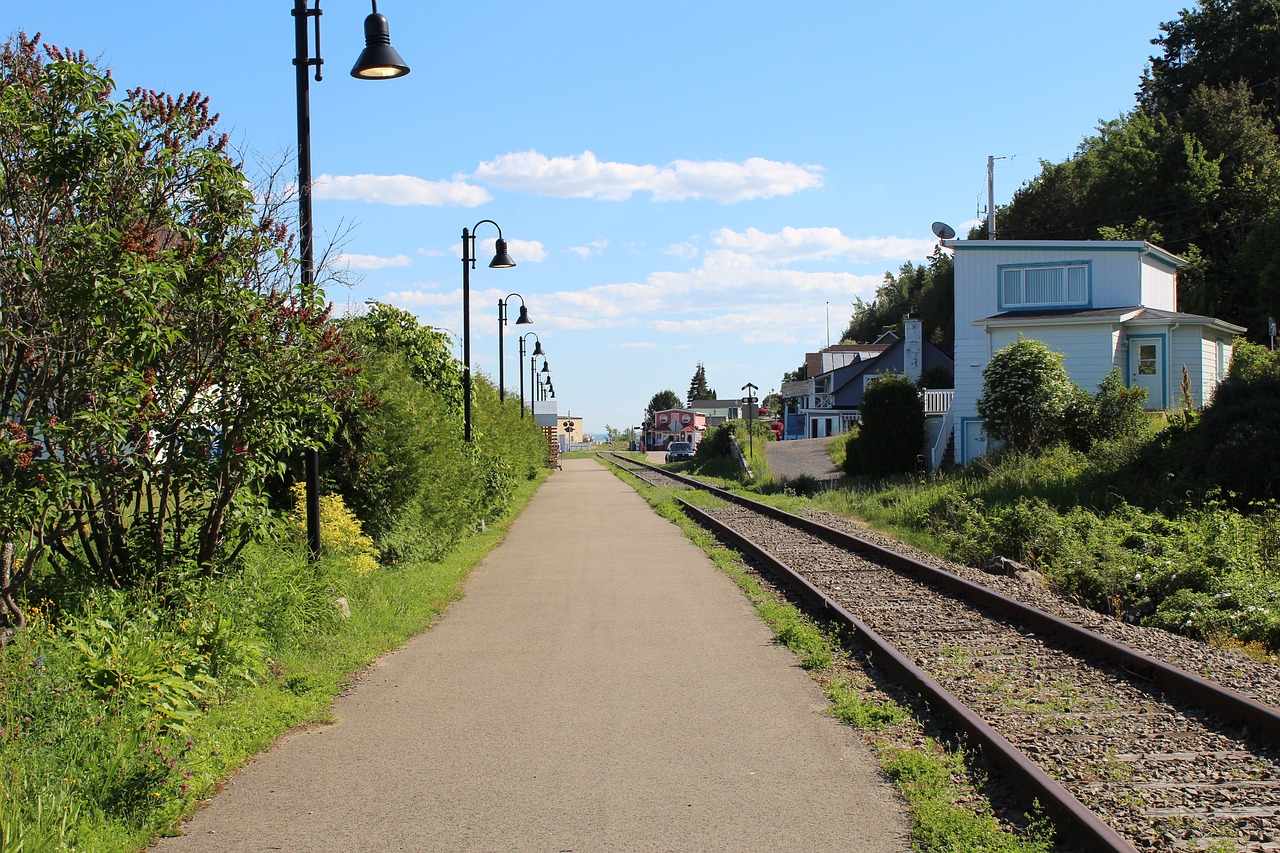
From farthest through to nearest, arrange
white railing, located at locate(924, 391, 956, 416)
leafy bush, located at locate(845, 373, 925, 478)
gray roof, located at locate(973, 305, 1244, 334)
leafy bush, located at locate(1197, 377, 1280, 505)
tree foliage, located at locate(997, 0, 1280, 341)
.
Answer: tree foliage, located at locate(997, 0, 1280, 341) → white railing, located at locate(924, 391, 956, 416) → leafy bush, located at locate(845, 373, 925, 478) → gray roof, located at locate(973, 305, 1244, 334) → leafy bush, located at locate(1197, 377, 1280, 505)

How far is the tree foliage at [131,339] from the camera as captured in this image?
254 inches

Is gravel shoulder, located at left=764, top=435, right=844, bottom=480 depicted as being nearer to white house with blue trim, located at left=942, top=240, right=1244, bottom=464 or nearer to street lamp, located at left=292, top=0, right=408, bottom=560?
white house with blue trim, located at left=942, top=240, right=1244, bottom=464

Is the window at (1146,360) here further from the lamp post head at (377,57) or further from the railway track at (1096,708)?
the lamp post head at (377,57)

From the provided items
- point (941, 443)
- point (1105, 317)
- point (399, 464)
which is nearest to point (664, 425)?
point (941, 443)

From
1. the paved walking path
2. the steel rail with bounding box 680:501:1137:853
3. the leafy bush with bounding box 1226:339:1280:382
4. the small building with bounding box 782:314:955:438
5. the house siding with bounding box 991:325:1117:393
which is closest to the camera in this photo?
the steel rail with bounding box 680:501:1137:853

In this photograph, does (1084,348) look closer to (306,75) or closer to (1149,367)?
(1149,367)

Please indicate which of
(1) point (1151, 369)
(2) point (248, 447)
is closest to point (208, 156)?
(2) point (248, 447)

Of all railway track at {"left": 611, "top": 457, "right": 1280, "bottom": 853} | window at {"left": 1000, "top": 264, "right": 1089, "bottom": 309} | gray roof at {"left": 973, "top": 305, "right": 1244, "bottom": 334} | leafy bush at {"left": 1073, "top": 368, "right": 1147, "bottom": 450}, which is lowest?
railway track at {"left": 611, "top": 457, "right": 1280, "bottom": 853}

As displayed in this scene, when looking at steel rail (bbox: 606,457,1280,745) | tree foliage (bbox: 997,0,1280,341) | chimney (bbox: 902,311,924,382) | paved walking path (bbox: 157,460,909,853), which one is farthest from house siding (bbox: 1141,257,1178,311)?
paved walking path (bbox: 157,460,909,853)

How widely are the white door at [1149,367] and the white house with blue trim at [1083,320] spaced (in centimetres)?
3

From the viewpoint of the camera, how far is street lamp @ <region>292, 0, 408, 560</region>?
9.78 metres

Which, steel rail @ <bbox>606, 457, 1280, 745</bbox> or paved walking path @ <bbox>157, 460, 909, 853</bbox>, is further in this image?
steel rail @ <bbox>606, 457, 1280, 745</bbox>

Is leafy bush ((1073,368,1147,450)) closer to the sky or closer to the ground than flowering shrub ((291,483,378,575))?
closer to the sky

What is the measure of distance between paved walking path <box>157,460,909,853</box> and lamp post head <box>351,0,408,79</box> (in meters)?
5.41
